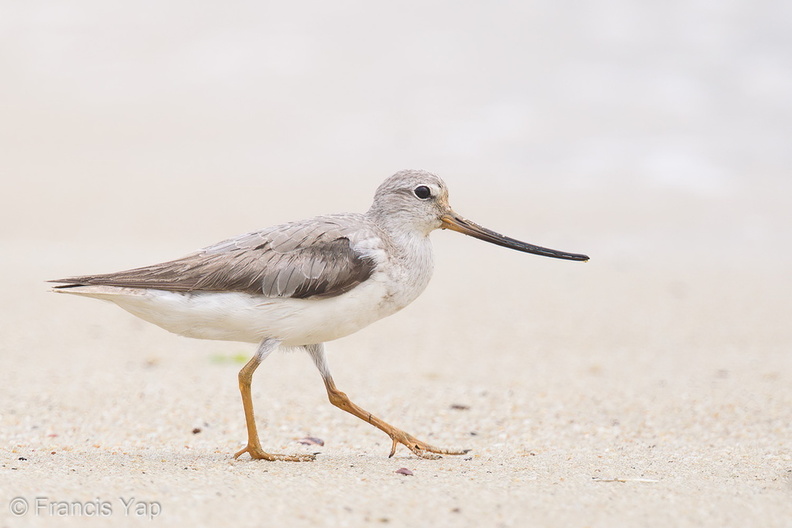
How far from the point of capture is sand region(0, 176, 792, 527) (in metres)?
4.14

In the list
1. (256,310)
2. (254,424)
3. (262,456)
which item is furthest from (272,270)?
(262,456)

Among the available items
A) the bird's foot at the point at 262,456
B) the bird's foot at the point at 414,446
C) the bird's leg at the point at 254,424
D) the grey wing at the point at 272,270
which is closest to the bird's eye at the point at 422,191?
the grey wing at the point at 272,270

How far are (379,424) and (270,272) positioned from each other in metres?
1.30

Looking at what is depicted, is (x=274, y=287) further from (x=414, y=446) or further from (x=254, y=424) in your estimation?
(x=414, y=446)

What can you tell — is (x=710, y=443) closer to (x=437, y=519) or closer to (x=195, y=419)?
(x=437, y=519)

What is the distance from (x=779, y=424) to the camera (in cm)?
712

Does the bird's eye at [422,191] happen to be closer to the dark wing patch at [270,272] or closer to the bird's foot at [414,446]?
the dark wing patch at [270,272]

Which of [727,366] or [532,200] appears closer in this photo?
[727,366]

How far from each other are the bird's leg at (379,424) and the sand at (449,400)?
0.12 m

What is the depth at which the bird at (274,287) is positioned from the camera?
17.3 ft

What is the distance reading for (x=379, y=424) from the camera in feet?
19.0

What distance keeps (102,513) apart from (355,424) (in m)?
3.46

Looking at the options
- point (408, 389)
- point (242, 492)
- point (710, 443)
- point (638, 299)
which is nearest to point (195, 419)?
point (408, 389)

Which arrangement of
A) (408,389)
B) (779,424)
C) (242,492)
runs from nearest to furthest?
(242,492) < (779,424) < (408,389)
